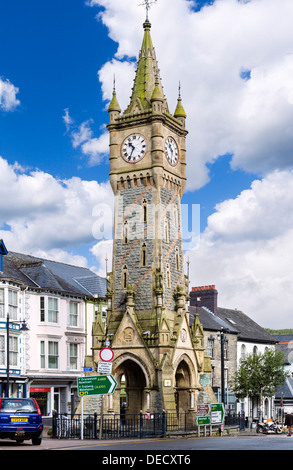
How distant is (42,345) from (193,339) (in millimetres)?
12104

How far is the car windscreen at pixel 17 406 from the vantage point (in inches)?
878

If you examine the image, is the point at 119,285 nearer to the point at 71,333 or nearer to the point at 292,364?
the point at 71,333

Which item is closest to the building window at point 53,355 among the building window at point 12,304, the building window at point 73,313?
the building window at point 73,313

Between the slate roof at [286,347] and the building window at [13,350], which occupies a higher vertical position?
the building window at [13,350]

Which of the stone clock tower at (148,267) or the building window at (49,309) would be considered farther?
the building window at (49,309)

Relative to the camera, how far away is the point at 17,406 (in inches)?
890

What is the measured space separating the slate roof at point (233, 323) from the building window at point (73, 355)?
571 inches

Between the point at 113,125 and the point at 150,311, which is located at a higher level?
the point at 113,125

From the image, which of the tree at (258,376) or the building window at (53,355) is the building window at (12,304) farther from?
the tree at (258,376)

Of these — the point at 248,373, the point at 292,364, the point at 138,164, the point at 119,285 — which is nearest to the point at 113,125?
the point at 138,164

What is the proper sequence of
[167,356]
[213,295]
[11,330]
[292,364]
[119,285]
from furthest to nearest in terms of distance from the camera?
[292,364] < [213,295] < [11,330] < [119,285] < [167,356]

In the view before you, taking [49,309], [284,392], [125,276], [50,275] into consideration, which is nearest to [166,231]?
[125,276]

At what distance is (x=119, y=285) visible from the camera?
1604 inches

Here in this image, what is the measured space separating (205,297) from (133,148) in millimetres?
29631
